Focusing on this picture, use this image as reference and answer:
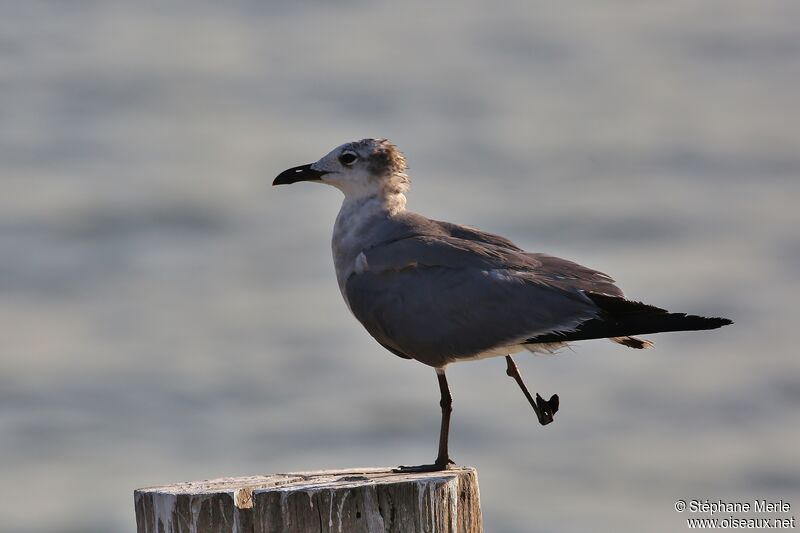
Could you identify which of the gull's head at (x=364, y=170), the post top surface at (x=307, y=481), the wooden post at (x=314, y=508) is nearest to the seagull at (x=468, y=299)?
the gull's head at (x=364, y=170)

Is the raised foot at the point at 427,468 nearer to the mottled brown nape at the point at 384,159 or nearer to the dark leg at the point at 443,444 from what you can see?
the dark leg at the point at 443,444

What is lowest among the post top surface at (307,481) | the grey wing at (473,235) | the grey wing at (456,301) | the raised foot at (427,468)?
the post top surface at (307,481)

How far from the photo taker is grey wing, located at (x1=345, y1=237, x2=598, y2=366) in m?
6.58

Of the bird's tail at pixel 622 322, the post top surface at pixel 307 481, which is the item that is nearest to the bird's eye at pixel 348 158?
the bird's tail at pixel 622 322

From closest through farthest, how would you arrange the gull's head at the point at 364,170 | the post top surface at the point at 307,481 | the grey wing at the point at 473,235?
1. the post top surface at the point at 307,481
2. the grey wing at the point at 473,235
3. the gull's head at the point at 364,170

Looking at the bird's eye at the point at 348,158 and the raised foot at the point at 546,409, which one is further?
the bird's eye at the point at 348,158

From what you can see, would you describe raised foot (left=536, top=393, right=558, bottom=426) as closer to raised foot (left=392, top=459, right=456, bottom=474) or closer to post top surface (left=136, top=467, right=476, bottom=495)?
raised foot (left=392, top=459, right=456, bottom=474)

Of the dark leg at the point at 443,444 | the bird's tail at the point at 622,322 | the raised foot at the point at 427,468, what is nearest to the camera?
the raised foot at the point at 427,468

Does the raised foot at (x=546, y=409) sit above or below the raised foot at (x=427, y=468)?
above

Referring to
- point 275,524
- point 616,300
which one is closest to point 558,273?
point 616,300

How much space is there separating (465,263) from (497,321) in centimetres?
37

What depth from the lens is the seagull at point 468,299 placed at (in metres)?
6.54

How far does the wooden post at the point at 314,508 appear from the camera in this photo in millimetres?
4703

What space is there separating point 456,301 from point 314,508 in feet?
7.18
